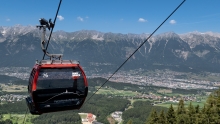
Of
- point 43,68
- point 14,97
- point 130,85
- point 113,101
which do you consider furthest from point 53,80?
point 130,85

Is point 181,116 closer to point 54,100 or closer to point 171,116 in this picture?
point 171,116

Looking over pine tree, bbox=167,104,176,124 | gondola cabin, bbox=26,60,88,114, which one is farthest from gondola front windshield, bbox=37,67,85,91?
pine tree, bbox=167,104,176,124

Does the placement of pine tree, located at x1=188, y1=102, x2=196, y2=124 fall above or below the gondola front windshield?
below

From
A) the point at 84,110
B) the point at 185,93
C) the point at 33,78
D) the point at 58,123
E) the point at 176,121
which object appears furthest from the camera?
the point at 185,93

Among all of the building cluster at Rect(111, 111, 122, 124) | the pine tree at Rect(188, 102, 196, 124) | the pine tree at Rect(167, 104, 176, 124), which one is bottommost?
the building cluster at Rect(111, 111, 122, 124)

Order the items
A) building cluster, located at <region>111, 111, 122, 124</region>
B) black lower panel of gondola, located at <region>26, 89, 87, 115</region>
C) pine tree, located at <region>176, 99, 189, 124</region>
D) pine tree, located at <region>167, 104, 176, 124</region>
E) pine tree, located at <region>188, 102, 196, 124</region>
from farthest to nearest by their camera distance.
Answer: building cluster, located at <region>111, 111, 122, 124</region>, pine tree, located at <region>167, 104, 176, 124</region>, pine tree, located at <region>176, 99, 189, 124</region>, pine tree, located at <region>188, 102, 196, 124</region>, black lower panel of gondola, located at <region>26, 89, 87, 115</region>

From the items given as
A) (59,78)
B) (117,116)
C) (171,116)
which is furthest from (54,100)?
(117,116)

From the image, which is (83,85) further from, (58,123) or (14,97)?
(14,97)

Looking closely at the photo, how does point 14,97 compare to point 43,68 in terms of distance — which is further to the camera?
point 14,97

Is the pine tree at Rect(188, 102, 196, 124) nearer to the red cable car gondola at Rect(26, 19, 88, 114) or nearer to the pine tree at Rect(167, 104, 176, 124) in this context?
the pine tree at Rect(167, 104, 176, 124)
